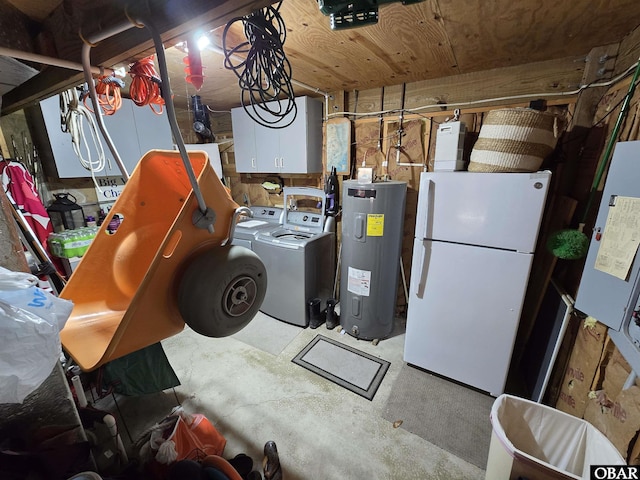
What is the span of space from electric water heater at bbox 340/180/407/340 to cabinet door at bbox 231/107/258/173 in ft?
4.51

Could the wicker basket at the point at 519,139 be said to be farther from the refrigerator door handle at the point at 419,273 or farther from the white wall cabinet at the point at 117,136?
the white wall cabinet at the point at 117,136

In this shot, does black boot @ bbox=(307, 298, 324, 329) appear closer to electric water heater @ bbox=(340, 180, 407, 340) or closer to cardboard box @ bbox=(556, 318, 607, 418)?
electric water heater @ bbox=(340, 180, 407, 340)

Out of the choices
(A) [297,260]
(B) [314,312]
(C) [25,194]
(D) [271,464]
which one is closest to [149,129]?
(C) [25,194]

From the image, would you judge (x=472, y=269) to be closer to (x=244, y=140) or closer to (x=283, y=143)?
(x=283, y=143)

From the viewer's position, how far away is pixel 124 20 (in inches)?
22.9

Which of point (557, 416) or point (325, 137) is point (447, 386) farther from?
point (325, 137)

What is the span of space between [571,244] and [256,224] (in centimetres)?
277

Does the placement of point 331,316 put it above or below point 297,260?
below

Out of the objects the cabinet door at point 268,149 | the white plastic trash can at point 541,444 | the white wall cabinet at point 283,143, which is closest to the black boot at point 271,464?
the white plastic trash can at point 541,444

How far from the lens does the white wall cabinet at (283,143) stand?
2703 millimetres

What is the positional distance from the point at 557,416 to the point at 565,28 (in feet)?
6.77

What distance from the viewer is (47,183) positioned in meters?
2.58

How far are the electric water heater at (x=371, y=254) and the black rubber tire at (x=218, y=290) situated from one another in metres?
1.59

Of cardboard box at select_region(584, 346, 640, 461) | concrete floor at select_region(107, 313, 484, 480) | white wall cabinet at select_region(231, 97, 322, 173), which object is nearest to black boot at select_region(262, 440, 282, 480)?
concrete floor at select_region(107, 313, 484, 480)
